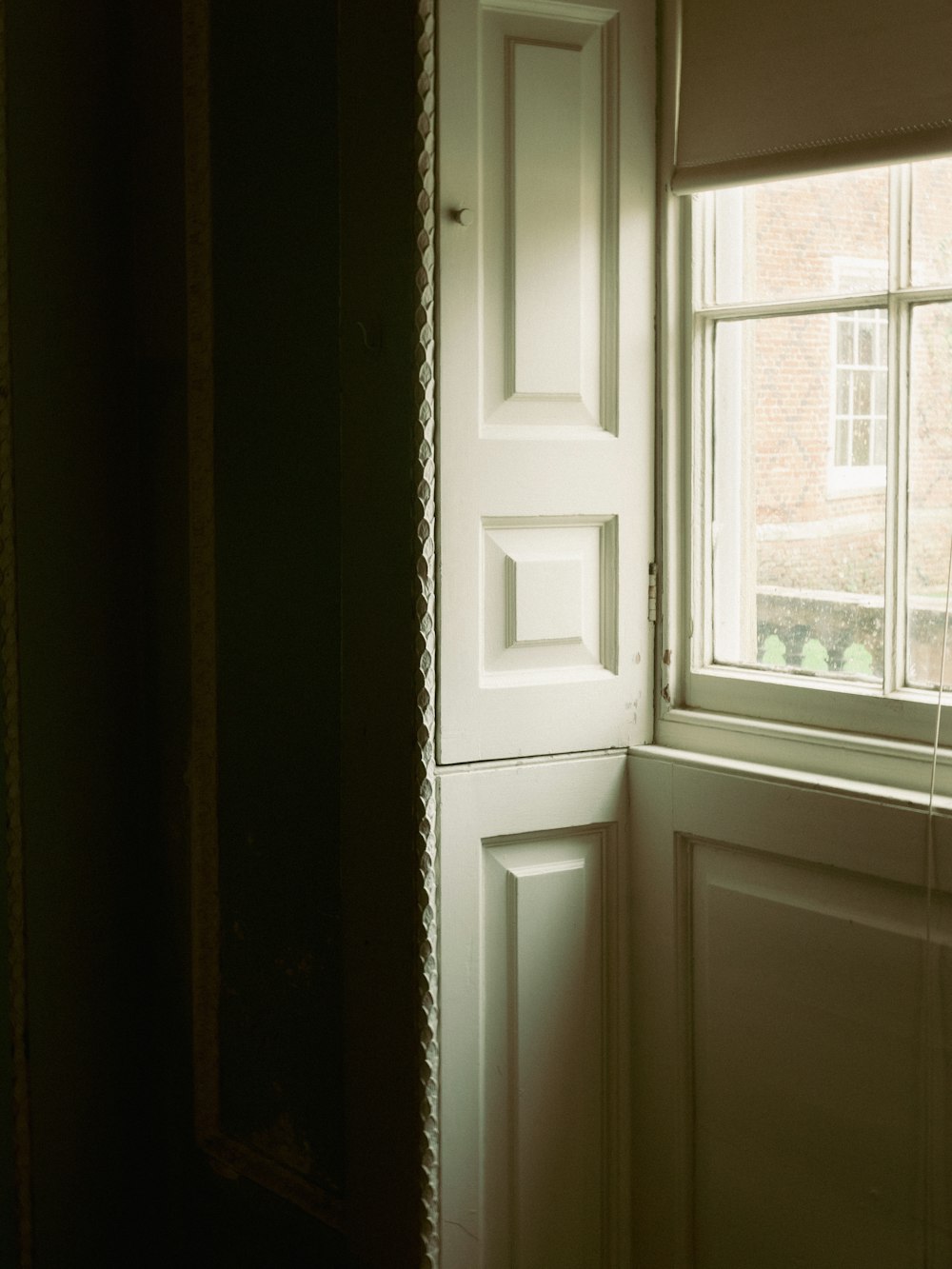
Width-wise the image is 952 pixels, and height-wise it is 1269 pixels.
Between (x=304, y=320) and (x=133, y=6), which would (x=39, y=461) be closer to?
(x=304, y=320)

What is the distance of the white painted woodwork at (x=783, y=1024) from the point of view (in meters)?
1.83

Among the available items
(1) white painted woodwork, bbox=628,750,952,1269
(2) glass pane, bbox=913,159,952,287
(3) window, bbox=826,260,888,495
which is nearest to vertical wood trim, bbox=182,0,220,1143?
(1) white painted woodwork, bbox=628,750,952,1269

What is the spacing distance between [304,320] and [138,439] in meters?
0.50

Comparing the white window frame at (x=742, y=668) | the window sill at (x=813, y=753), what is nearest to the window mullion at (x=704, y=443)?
the white window frame at (x=742, y=668)

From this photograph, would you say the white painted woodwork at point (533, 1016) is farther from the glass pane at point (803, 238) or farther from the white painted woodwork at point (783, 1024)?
the glass pane at point (803, 238)

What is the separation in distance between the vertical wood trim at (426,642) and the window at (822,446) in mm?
418

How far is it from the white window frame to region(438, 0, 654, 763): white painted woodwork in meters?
0.04

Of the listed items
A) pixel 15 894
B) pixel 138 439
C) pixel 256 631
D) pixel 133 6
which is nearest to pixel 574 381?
pixel 256 631

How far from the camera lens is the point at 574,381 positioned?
2.06m

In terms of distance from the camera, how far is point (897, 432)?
1881 millimetres

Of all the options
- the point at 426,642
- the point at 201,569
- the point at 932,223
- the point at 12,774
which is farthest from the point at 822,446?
the point at 12,774

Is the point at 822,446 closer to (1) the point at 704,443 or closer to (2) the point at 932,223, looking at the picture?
(1) the point at 704,443

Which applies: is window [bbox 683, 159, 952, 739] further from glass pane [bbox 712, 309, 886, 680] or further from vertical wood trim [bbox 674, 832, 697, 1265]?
vertical wood trim [bbox 674, 832, 697, 1265]

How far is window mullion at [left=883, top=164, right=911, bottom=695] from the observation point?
6.07 ft
